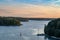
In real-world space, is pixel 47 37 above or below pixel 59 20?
below

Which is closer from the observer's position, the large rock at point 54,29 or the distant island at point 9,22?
the large rock at point 54,29

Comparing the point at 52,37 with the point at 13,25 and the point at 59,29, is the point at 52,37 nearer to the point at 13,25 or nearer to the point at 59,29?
the point at 59,29

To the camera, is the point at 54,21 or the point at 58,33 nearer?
the point at 58,33

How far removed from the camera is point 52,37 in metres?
62.0

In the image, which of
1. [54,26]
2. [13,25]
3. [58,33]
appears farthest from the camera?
[13,25]

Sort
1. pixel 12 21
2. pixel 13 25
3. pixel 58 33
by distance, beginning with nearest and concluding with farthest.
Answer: pixel 58 33
pixel 12 21
pixel 13 25

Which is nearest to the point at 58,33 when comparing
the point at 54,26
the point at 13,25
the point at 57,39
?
the point at 57,39

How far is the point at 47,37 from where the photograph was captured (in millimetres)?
65438

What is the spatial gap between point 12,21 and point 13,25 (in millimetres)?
9450

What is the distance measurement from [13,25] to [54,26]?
256 feet

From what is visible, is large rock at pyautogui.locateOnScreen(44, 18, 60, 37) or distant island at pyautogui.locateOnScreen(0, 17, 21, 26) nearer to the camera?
large rock at pyautogui.locateOnScreen(44, 18, 60, 37)

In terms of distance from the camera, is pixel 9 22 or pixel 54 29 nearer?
pixel 54 29

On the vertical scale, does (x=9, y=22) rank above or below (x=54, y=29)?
below

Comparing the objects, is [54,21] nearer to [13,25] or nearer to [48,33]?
[48,33]
